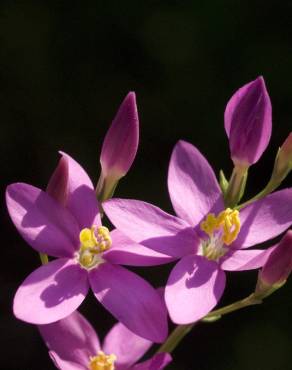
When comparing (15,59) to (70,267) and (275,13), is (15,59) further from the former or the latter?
(70,267)

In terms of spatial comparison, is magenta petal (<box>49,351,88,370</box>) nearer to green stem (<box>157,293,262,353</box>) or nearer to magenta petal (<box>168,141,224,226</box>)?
green stem (<box>157,293,262,353</box>)

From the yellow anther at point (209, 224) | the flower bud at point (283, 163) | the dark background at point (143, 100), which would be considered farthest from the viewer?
the dark background at point (143, 100)

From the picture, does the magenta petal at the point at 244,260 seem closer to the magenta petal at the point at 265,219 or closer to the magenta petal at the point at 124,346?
the magenta petal at the point at 265,219

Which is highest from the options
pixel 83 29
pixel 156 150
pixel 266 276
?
pixel 83 29

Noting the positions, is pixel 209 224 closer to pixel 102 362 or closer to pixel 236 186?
pixel 236 186

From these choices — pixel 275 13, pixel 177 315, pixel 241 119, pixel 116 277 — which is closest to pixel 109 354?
pixel 116 277

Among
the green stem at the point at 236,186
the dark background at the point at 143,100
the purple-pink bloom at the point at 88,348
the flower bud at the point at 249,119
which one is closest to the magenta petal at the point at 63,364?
the purple-pink bloom at the point at 88,348
